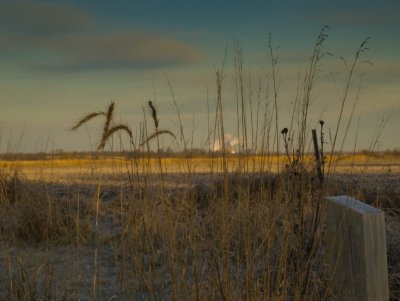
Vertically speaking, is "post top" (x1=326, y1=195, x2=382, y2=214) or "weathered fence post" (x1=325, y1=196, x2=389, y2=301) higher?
"post top" (x1=326, y1=195, x2=382, y2=214)

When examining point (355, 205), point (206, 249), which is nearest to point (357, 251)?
point (355, 205)

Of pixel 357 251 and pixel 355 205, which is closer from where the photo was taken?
pixel 357 251

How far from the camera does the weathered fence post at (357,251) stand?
3191 mm

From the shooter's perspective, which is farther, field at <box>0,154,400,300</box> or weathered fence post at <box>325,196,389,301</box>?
field at <box>0,154,400,300</box>

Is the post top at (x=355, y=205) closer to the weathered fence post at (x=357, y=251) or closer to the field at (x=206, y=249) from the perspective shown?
the weathered fence post at (x=357, y=251)

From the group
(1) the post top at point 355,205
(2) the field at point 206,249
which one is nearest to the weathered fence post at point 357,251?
(1) the post top at point 355,205

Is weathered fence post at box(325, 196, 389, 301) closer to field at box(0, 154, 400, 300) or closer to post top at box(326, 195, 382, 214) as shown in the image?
post top at box(326, 195, 382, 214)

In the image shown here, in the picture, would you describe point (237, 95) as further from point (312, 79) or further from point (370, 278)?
point (370, 278)

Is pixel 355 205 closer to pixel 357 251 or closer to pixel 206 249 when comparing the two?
pixel 357 251

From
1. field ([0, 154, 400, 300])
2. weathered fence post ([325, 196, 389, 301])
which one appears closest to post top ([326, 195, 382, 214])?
weathered fence post ([325, 196, 389, 301])

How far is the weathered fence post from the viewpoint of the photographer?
3.19 m

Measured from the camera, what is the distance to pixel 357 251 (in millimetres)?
3316

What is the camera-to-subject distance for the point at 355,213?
129 inches

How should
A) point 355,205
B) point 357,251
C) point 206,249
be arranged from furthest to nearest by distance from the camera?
point 355,205, point 357,251, point 206,249
